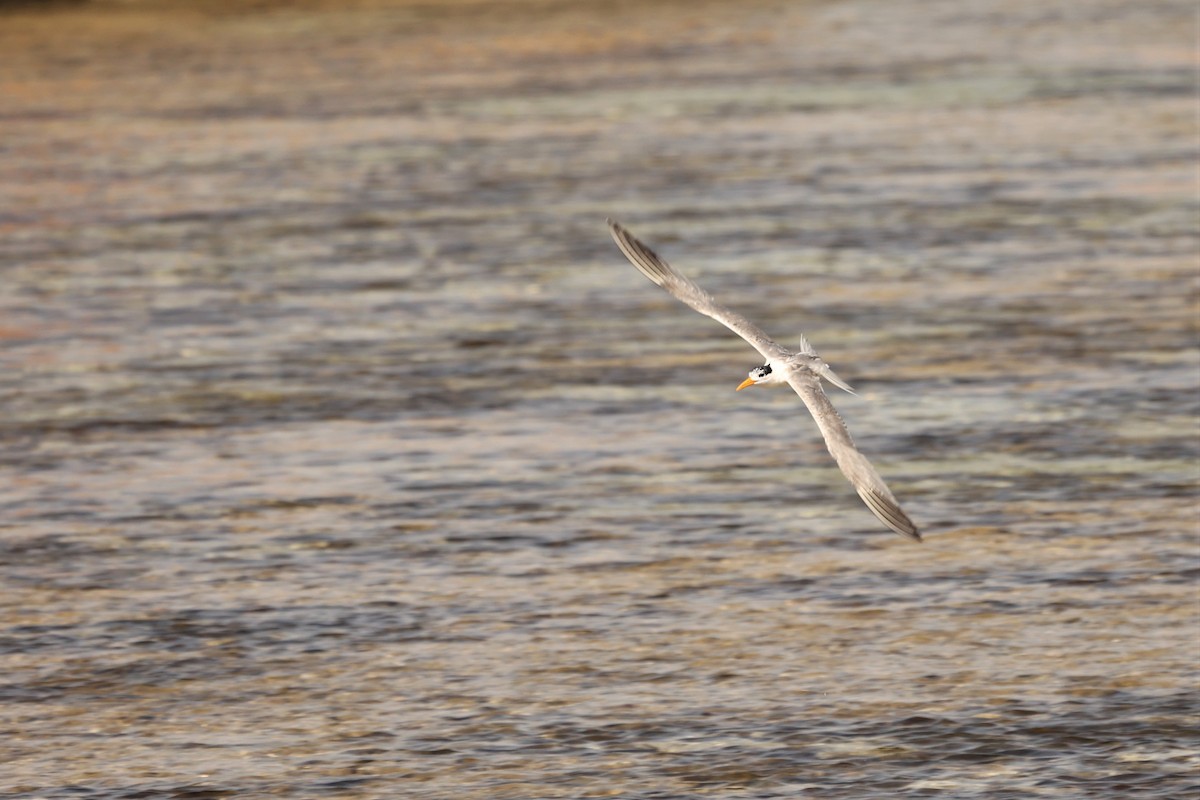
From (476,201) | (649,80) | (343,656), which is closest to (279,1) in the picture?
(649,80)

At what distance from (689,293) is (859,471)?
0.90 metres

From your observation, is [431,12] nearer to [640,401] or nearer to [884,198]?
[884,198]

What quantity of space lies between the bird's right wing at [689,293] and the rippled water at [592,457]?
109 centimetres

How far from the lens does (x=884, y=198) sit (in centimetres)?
1778

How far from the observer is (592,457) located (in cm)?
1092

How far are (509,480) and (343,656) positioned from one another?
236 cm

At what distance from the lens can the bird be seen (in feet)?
22.3

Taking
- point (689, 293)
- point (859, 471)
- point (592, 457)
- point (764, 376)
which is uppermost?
point (689, 293)

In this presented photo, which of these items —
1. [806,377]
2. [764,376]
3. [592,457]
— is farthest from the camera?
[592,457]

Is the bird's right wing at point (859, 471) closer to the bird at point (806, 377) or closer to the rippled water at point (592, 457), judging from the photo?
the bird at point (806, 377)

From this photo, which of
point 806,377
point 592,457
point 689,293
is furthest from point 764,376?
point 592,457

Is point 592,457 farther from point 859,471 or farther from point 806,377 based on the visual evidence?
point 859,471

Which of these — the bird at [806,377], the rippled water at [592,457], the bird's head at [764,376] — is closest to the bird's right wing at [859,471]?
the bird at [806,377]

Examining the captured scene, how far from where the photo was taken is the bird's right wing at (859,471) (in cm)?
676
